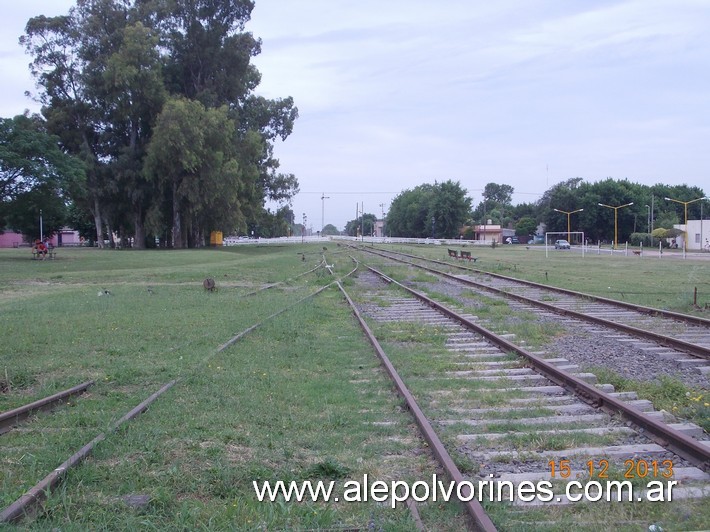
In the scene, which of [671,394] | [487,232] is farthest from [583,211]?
[671,394]

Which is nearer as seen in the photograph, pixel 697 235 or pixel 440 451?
pixel 440 451

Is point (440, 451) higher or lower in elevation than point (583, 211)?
lower

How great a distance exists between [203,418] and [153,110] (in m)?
55.1

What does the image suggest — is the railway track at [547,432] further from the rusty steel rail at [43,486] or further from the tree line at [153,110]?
the tree line at [153,110]

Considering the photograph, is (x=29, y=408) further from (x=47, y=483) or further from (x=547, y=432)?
(x=547, y=432)

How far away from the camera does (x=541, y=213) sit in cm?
13225

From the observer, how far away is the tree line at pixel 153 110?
52688mm

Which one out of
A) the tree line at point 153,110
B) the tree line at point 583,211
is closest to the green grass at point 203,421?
the tree line at point 153,110

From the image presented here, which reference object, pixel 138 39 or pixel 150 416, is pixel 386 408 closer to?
pixel 150 416

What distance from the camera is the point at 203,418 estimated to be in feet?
21.4

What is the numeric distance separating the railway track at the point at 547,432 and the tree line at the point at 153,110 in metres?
43.7

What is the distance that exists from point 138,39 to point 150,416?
52878 mm

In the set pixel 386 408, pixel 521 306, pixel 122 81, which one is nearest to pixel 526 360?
pixel 386 408
